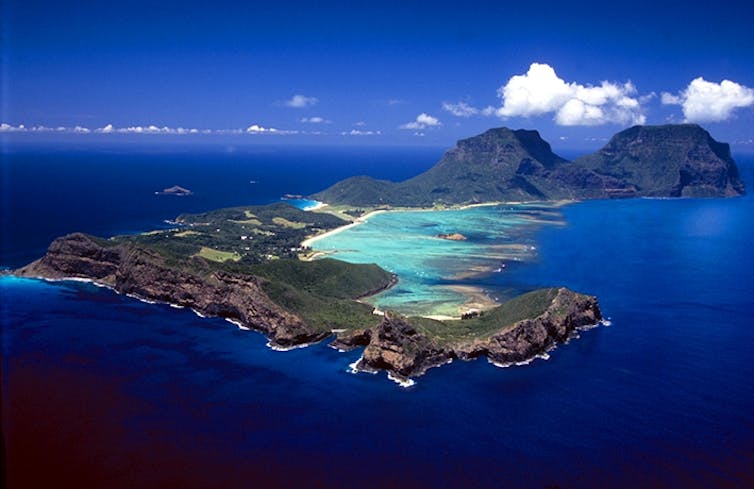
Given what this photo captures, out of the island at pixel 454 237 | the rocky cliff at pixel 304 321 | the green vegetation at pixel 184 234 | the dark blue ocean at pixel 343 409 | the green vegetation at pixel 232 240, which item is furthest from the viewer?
the island at pixel 454 237

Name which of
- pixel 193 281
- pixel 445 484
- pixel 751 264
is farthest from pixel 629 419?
pixel 751 264

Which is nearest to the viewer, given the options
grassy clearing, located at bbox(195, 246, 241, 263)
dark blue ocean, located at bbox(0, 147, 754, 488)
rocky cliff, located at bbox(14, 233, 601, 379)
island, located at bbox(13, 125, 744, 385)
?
dark blue ocean, located at bbox(0, 147, 754, 488)

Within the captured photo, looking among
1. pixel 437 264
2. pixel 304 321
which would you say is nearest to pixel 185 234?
pixel 437 264

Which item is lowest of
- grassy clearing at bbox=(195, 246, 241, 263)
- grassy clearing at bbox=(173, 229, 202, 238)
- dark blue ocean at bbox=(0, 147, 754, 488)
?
dark blue ocean at bbox=(0, 147, 754, 488)

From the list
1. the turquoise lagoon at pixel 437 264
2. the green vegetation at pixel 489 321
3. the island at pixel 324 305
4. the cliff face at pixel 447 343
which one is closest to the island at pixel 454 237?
the turquoise lagoon at pixel 437 264

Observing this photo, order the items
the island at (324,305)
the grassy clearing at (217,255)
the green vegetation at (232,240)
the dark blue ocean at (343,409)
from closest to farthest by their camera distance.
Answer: the dark blue ocean at (343,409) < the island at (324,305) < the grassy clearing at (217,255) < the green vegetation at (232,240)

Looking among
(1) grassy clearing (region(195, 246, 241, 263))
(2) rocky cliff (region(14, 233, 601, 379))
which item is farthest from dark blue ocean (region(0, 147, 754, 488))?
(1) grassy clearing (region(195, 246, 241, 263))

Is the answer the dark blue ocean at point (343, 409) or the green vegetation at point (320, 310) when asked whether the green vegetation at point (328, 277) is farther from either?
the dark blue ocean at point (343, 409)

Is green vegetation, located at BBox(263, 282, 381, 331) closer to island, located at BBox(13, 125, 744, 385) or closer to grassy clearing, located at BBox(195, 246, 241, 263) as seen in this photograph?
island, located at BBox(13, 125, 744, 385)

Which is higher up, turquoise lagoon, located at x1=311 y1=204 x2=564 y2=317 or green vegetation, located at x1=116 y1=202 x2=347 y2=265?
green vegetation, located at x1=116 y1=202 x2=347 y2=265
